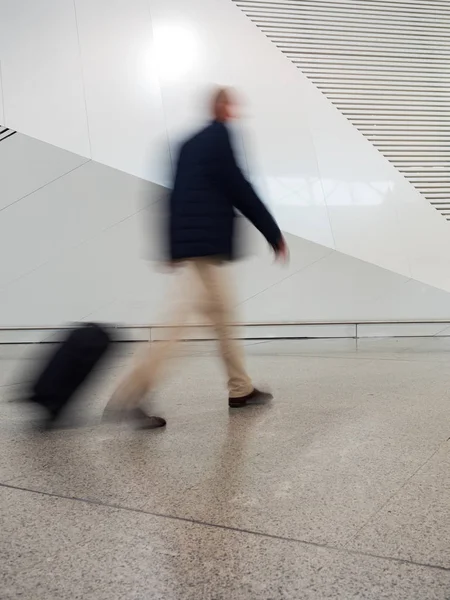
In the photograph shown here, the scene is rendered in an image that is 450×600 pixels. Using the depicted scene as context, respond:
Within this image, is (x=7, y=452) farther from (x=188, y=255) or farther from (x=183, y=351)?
(x=183, y=351)

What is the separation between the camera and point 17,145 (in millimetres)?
7625

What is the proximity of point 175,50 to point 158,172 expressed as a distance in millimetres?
1996

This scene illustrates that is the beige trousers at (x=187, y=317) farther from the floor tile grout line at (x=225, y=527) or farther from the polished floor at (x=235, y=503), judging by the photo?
the floor tile grout line at (x=225, y=527)

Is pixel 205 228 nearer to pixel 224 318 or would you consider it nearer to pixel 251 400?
pixel 224 318

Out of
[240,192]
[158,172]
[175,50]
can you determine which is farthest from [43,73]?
[240,192]

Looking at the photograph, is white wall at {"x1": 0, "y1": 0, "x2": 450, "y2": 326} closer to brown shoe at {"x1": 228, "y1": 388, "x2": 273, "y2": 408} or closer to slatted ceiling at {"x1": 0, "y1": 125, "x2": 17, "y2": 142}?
slatted ceiling at {"x1": 0, "y1": 125, "x2": 17, "y2": 142}

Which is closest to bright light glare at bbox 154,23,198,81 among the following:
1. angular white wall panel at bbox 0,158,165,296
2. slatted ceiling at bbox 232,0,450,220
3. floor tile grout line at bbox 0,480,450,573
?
slatted ceiling at bbox 232,0,450,220

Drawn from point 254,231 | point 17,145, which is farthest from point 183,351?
point 17,145

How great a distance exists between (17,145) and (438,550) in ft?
23.9

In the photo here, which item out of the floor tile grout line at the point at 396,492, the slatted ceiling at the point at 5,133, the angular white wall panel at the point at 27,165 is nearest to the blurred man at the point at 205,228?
the floor tile grout line at the point at 396,492

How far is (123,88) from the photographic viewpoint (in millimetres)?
8219

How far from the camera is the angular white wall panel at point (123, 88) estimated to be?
312 inches

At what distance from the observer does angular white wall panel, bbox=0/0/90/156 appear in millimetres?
7727

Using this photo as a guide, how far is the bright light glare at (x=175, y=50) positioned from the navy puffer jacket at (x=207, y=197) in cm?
567
